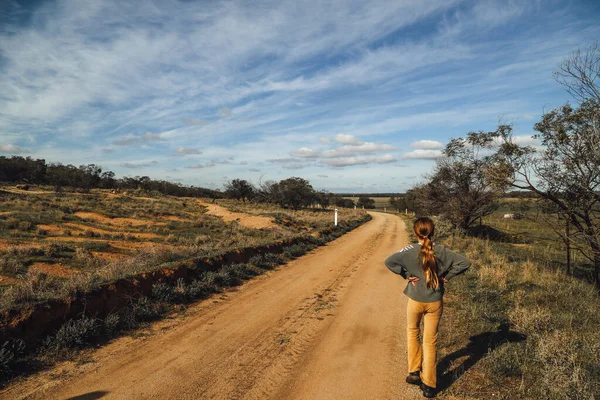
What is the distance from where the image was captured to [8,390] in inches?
153

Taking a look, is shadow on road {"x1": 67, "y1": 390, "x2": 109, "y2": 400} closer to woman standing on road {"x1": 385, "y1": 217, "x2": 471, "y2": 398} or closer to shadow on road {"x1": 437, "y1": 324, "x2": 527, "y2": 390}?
woman standing on road {"x1": 385, "y1": 217, "x2": 471, "y2": 398}

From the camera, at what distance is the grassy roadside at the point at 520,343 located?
4.01m

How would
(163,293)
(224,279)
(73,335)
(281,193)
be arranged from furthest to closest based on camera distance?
(281,193) → (224,279) → (163,293) → (73,335)

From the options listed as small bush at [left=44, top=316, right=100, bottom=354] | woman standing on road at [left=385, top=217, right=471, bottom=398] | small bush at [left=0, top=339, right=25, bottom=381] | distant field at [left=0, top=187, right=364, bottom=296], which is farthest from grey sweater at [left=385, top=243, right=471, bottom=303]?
distant field at [left=0, top=187, right=364, bottom=296]

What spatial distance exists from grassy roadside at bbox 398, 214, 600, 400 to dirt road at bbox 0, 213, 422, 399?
2.67 feet

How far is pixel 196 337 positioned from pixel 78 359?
1.68m

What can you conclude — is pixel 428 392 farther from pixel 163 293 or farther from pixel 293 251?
pixel 293 251

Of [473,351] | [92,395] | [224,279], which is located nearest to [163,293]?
[224,279]

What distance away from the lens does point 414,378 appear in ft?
13.7

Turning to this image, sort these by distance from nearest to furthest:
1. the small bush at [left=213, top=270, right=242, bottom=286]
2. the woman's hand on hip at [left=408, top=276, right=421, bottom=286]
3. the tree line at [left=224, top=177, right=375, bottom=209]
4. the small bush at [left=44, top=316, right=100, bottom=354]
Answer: the woman's hand on hip at [left=408, top=276, right=421, bottom=286] → the small bush at [left=44, top=316, right=100, bottom=354] → the small bush at [left=213, top=270, right=242, bottom=286] → the tree line at [left=224, top=177, right=375, bottom=209]

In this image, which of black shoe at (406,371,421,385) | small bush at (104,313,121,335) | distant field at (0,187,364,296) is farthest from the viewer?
distant field at (0,187,364,296)

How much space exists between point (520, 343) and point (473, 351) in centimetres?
78

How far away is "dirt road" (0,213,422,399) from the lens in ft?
13.2

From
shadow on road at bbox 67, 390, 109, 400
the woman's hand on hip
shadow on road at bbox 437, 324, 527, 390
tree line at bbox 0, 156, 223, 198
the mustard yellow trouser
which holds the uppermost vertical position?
tree line at bbox 0, 156, 223, 198
